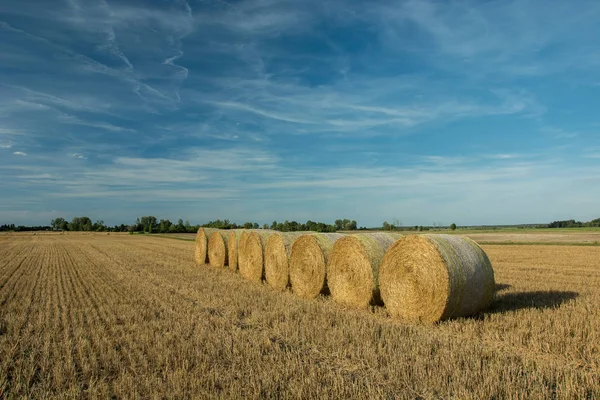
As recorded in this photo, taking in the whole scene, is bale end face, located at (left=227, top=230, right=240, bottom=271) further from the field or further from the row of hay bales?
the field

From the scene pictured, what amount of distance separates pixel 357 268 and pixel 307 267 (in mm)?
1900

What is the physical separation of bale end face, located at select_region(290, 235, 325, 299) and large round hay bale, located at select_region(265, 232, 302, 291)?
46 centimetres

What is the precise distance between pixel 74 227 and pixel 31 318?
129 m

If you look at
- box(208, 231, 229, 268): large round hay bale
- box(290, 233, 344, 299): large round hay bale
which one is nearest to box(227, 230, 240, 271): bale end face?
box(208, 231, 229, 268): large round hay bale

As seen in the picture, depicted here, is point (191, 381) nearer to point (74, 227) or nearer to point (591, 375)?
point (591, 375)

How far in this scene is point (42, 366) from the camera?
555 cm

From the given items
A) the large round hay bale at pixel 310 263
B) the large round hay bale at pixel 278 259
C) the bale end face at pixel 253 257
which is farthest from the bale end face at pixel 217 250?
the large round hay bale at pixel 310 263

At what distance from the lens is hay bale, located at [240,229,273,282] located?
44.4ft

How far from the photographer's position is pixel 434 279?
7.59 metres

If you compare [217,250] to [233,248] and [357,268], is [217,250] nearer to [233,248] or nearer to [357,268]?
[233,248]

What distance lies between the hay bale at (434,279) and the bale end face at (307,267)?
213cm

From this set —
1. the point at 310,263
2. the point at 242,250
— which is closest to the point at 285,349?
the point at 310,263

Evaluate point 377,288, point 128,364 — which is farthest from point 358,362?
point 377,288

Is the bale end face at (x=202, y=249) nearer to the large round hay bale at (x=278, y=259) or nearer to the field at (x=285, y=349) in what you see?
the large round hay bale at (x=278, y=259)
